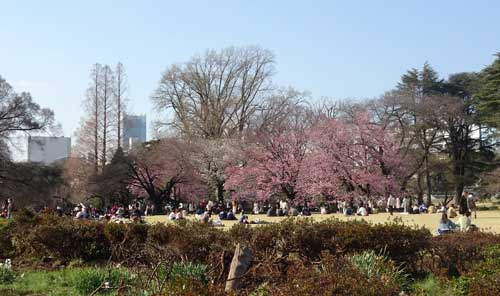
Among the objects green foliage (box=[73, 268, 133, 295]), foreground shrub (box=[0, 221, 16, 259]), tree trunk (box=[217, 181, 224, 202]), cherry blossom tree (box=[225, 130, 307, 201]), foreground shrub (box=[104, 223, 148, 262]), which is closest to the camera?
green foliage (box=[73, 268, 133, 295])

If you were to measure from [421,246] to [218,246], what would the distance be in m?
3.45

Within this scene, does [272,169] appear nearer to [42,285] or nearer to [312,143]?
[312,143]

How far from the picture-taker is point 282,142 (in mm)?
44938

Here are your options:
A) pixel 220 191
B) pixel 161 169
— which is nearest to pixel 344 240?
pixel 161 169

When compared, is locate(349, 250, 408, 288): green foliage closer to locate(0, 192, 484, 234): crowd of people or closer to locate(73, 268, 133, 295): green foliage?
locate(73, 268, 133, 295): green foliage

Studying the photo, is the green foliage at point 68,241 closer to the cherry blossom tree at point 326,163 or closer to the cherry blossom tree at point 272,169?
the cherry blossom tree at point 326,163

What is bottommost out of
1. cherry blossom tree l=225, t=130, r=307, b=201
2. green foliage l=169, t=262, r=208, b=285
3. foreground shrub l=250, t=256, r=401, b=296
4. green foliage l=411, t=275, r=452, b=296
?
green foliage l=411, t=275, r=452, b=296

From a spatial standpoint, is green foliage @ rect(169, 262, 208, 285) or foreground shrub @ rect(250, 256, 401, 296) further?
green foliage @ rect(169, 262, 208, 285)

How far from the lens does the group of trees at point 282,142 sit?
1656 inches

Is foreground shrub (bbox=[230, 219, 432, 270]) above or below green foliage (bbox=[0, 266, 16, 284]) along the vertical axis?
above

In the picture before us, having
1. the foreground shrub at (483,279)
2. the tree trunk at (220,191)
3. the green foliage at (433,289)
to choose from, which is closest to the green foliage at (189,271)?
the green foliage at (433,289)

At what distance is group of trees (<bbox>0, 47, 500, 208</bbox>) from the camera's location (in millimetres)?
42062

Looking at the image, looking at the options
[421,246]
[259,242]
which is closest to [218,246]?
[259,242]

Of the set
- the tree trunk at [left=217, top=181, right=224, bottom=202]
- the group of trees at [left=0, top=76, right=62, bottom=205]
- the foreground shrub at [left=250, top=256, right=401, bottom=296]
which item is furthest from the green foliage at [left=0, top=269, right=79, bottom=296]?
the tree trunk at [left=217, top=181, right=224, bottom=202]
